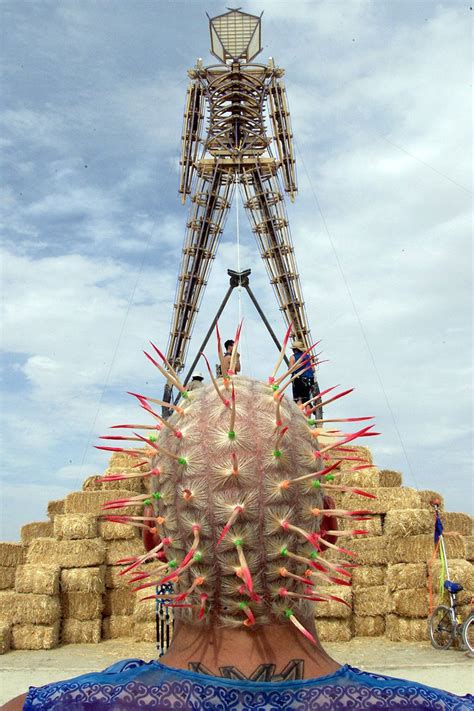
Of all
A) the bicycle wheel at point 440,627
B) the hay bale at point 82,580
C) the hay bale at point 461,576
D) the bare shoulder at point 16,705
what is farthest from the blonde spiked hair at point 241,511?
the hay bale at point 82,580

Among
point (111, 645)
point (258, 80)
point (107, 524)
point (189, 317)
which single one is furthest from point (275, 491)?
point (258, 80)

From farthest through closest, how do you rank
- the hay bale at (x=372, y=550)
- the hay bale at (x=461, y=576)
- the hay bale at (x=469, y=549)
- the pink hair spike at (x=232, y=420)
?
the hay bale at (x=372, y=550), the hay bale at (x=469, y=549), the hay bale at (x=461, y=576), the pink hair spike at (x=232, y=420)

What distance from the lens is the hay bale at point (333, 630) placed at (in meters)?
8.91

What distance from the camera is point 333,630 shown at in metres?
8.92

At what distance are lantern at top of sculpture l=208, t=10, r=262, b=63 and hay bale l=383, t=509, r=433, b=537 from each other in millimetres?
10938

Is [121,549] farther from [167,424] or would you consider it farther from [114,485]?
[167,424]

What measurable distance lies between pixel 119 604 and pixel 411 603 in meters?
4.29

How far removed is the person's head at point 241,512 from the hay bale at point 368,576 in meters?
8.82

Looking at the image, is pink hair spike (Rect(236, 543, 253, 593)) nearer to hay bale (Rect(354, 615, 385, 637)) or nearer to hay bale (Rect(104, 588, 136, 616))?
hay bale (Rect(354, 615, 385, 637))

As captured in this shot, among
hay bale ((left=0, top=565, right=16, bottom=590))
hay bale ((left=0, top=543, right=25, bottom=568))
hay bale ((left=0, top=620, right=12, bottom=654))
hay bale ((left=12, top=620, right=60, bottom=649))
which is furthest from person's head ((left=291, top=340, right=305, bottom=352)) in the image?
hay bale ((left=0, top=565, right=16, bottom=590))

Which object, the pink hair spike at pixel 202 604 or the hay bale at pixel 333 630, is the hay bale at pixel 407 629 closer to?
the hay bale at pixel 333 630

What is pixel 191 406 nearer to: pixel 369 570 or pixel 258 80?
pixel 369 570

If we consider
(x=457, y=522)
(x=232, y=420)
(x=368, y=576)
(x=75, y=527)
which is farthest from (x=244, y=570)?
(x=457, y=522)

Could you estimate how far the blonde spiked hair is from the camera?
1423 millimetres
